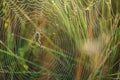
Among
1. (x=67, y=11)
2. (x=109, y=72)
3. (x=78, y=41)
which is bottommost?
(x=109, y=72)

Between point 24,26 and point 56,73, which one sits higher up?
point 24,26

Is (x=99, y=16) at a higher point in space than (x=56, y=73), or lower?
higher

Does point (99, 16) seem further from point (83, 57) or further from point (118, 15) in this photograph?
point (83, 57)

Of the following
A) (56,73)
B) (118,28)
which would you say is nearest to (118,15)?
(118,28)

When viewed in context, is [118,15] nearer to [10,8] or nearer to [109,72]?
[109,72]

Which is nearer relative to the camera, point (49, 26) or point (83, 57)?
point (83, 57)

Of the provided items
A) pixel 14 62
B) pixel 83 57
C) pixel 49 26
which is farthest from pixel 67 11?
pixel 14 62
